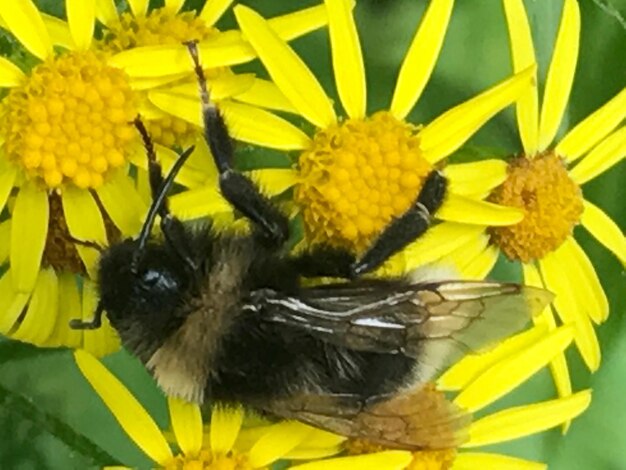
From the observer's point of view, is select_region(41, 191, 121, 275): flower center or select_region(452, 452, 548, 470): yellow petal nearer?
select_region(41, 191, 121, 275): flower center

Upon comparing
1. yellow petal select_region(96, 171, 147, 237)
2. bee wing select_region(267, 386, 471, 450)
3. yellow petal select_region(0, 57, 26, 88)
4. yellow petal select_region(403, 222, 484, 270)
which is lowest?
bee wing select_region(267, 386, 471, 450)

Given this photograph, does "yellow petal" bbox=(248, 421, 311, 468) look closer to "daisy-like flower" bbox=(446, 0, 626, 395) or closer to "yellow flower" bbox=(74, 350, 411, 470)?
"yellow flower" bbox=(74, 350, 411, 470)

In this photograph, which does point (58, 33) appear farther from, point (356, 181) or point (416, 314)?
point (416, 314)

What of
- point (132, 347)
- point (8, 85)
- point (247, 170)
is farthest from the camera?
point (247, 170)

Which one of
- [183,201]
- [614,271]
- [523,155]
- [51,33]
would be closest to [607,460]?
[614,271]

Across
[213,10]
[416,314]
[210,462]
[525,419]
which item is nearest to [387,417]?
[416,314]

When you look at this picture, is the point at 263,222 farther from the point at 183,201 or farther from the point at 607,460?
the point at 607,460

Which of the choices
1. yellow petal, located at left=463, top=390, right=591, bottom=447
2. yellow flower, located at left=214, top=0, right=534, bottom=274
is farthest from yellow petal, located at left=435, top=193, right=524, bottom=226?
yellow petal, located at left=463, top=390, right=591, bottom=447
